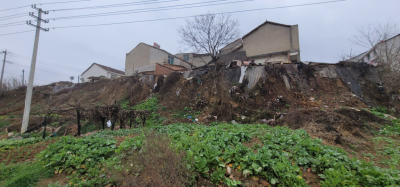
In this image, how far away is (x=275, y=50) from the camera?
20234mm

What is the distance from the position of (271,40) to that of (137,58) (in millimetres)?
20888

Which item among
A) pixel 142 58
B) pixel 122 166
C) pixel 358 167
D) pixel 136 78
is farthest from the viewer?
pixel 142 58

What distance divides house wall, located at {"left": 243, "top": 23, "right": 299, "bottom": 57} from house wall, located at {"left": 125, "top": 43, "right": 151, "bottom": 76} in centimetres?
1574

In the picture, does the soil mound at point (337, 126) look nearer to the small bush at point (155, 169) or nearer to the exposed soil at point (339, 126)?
the exposed soil at point (339, 126)

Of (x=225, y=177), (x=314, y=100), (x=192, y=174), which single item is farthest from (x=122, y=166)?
(x=314, y=100)

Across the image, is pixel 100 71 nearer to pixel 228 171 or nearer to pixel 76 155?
pixel 76 155

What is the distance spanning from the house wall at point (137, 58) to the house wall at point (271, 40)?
15.7 m

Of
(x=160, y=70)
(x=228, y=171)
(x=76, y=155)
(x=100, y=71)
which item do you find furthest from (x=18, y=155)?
(x=100, y=71)

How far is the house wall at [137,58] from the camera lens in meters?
27.1

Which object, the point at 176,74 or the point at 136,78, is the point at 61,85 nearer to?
the point at 136,78

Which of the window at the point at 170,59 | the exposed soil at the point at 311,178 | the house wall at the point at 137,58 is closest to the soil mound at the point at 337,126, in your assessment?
the exposed soil at the point at 311,178

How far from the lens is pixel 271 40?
67.3 ft

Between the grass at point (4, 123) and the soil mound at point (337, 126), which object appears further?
the grass at point (4, 123)

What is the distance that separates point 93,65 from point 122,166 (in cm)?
3888
